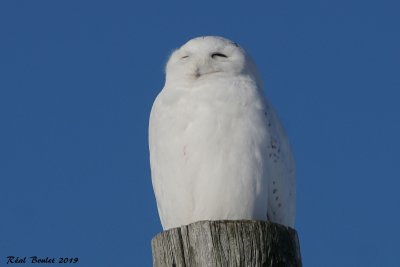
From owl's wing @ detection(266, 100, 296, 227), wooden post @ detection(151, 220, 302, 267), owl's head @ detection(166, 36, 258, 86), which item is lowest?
wooden post @ detection(151, 220, 302, 267)

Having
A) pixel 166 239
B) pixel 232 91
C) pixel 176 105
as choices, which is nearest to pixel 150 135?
pixel 176 105

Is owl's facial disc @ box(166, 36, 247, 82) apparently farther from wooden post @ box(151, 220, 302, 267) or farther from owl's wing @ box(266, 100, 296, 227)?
wooden post @ box(151, 220, 302, 267)

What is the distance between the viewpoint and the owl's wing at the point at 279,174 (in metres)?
5.55

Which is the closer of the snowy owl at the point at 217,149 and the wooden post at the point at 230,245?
the wooden post at the point at 230,245

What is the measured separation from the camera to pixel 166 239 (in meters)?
3.69

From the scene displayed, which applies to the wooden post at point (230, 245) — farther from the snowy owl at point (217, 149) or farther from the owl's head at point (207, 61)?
the owl's head at point (207, 61)

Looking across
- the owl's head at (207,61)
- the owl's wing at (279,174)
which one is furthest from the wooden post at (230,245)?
the owl's head at (207,61)

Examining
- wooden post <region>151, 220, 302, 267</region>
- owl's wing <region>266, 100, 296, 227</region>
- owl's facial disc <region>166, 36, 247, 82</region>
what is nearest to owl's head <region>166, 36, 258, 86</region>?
owl's facial disc <region>166, 36, 247, 82</region>

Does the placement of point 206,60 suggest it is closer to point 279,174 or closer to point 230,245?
point 279,174

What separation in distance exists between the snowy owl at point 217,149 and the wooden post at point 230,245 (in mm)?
1683

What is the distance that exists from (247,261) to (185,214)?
6.79ft

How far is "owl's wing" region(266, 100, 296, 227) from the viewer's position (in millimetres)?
5555

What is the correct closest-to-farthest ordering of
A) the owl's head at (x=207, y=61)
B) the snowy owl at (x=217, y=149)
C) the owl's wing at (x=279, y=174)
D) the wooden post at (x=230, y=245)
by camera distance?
the wooden post at (x=230, y=245) < the snowy owl at (x=217, y=149) < the owl's wing at (x=279, y=174) < the owl's head at (x=207, y=61)

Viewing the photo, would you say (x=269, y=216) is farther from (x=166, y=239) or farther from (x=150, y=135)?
(x=166, y=239)
